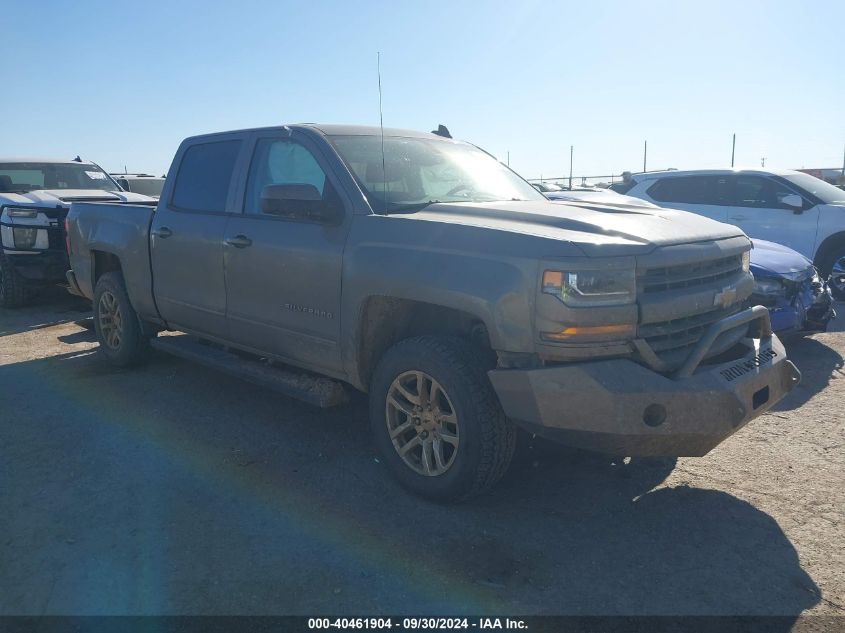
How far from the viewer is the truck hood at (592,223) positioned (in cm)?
320

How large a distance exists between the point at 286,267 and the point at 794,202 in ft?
24.0

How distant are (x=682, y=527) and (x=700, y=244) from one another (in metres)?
1.39

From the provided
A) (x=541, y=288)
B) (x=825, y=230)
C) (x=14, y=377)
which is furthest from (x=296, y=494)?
(x=825, y=230)

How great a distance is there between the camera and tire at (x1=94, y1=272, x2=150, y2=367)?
6.00 metres

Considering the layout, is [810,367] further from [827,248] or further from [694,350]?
[827,248]

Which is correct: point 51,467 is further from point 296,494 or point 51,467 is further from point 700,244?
point 700,244

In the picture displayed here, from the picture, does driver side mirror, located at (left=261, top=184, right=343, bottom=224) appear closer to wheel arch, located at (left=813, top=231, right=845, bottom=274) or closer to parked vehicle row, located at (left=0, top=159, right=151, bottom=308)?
parked vehicle row, located at (left=0, top=159, right=151, bottom=308)

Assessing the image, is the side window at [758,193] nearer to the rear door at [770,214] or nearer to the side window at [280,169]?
the rear door at [770,214]

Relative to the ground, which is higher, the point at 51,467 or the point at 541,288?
the point at 541,288

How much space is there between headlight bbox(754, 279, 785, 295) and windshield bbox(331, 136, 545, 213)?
2.44 metres

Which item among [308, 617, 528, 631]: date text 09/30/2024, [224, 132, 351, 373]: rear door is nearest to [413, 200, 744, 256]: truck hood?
[224, 132, 351, 373]: rear door

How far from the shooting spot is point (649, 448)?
315 centimetres

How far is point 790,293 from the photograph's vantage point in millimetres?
6133

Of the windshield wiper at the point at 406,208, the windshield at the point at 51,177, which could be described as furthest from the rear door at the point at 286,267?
the windshield at the point at 51,177
